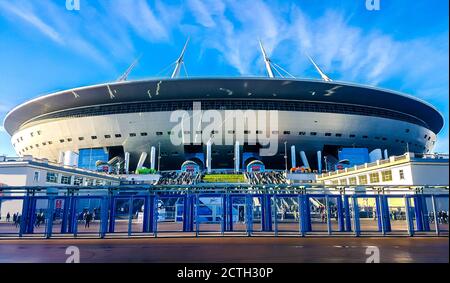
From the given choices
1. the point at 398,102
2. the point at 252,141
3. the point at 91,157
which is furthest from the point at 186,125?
the point at 398,102

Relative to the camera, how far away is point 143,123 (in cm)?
6462

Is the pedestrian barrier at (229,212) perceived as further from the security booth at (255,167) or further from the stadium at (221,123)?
the stadium at (221,123)

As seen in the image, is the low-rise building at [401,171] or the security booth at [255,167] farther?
the security booth at [255,167]

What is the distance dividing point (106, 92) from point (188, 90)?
17.5 m

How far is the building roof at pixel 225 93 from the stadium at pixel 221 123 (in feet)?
0.66

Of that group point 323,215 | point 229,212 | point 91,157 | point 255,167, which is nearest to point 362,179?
point 323,215

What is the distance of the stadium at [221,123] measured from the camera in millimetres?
61781

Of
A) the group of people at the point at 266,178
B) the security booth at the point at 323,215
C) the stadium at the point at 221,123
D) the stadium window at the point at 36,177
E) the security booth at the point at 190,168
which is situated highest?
the stadium at the point at 221,123

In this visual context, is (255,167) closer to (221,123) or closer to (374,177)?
(221,123)

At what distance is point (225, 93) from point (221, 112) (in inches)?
161

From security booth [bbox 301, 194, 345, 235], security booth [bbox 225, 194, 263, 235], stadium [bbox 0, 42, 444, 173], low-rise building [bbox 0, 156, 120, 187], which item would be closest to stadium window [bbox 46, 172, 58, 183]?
low-rise building [bbox 0, 156, 120, 187]

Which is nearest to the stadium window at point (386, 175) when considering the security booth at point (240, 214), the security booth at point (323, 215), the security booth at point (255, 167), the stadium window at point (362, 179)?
the stadium window at point (362, 179)

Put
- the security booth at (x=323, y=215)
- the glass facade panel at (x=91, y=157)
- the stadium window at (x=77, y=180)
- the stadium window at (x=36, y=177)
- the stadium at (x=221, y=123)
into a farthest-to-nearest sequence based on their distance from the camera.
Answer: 1. the glass facade panel at (x=91, y=157)
2. the stadium at (x=221, y=123)
3. the stadium window at (x=77, y=180)
4. the stadium window at (x=36, y=177)
5. the security booth at (x=323, y=215)
